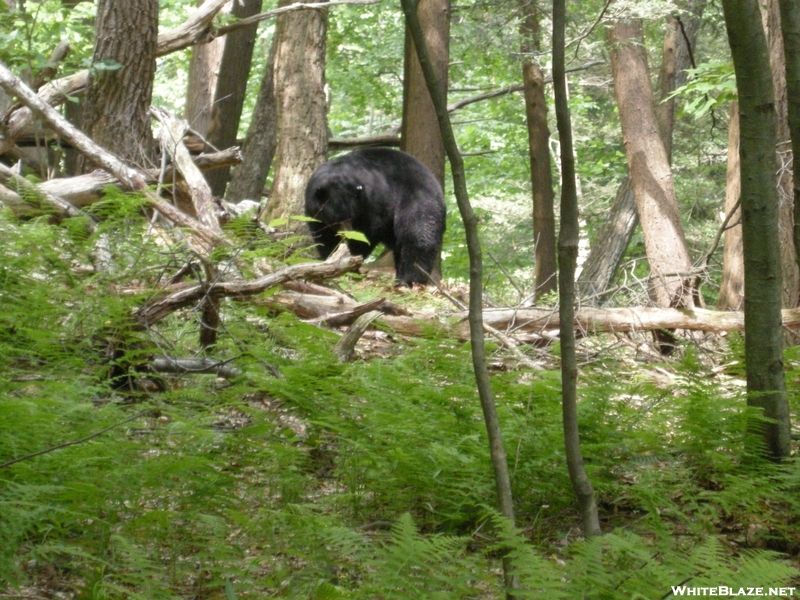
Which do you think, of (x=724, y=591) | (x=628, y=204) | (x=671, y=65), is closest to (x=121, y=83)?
(x=724, y=591)

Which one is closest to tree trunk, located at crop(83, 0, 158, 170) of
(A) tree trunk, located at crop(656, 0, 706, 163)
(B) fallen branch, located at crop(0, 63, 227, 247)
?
(B) fallen branch, located at crop(0, 63, 227, 247)

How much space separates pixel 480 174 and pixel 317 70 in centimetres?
1159

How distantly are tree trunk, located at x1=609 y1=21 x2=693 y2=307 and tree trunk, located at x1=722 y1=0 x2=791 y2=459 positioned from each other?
4632mm

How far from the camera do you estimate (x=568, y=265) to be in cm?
288


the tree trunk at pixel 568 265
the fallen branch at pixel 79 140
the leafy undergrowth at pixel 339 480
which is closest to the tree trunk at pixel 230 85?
the fallen branch at pixel 79 140

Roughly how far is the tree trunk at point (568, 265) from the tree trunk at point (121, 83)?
22.2ft

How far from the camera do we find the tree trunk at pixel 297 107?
10094 millimetres

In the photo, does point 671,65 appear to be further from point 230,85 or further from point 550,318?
point 550,318

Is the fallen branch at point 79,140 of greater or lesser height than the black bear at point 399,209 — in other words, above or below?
above

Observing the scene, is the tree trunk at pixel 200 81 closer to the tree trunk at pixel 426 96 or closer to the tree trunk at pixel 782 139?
the tree trunk at pixel 426 96

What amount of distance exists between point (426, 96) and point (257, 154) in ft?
12.2

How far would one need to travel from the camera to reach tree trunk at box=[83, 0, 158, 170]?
866cm

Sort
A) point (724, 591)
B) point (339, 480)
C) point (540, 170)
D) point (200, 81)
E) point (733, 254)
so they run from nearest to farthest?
A: point (724, 591), point (339, 480), point (733, 254), point (540, 170), point (200, 81)

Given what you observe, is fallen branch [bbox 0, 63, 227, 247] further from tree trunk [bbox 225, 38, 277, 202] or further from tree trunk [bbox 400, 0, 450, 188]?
tree trunk [bbox 225, 38, 277, 202]
